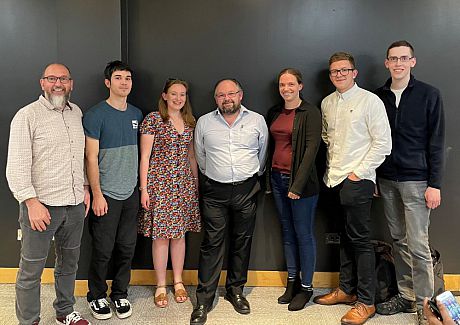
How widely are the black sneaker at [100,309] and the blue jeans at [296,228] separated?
129cm

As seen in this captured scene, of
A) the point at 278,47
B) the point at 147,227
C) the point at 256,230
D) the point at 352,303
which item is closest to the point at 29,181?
the point at 147,227

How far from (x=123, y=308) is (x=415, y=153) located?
2.18 m

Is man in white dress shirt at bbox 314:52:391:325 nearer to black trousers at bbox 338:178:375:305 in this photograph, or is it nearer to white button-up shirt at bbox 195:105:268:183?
black trousers at bbox 338:178:375:305

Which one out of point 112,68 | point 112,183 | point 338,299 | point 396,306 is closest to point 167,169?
point 112,183

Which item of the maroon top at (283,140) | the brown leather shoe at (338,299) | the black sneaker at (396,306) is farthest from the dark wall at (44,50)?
the black sneaker at (396,306)

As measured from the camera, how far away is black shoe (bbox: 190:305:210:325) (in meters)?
2.67

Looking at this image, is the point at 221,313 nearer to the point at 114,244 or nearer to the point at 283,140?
the point at 114,244

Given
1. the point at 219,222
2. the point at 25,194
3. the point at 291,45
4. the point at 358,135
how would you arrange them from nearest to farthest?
the point at 25,194 → the point at 358,135 → the point at 219,222 → the point at 291,45

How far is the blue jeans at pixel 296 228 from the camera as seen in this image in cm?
285

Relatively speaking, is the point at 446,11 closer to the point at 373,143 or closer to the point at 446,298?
the point at 373,143

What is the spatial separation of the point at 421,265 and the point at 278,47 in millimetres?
1830

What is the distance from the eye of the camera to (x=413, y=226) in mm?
2656

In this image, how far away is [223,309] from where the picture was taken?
2.88m

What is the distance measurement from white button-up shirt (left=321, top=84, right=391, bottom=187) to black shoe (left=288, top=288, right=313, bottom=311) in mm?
811
